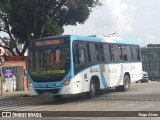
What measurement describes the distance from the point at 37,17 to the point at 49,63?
19309mm

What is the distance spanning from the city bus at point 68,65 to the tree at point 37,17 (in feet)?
51.3

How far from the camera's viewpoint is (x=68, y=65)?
1859cm

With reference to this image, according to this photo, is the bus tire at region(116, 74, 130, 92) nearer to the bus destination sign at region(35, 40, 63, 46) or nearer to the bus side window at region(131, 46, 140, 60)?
the bus side window at region(131, 46, 140, 60)

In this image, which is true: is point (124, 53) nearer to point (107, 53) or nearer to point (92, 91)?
point (107, 53)

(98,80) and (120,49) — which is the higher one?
(120,49)

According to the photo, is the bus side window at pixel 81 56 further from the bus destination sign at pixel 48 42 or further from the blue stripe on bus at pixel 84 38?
the bus destination sign at pixel 48 42

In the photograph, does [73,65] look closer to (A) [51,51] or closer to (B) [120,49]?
(A) [51,51]

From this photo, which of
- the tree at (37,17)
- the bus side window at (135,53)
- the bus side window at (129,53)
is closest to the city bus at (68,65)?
the bus side window at (129,53)

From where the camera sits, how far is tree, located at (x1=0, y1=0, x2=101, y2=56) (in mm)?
36531

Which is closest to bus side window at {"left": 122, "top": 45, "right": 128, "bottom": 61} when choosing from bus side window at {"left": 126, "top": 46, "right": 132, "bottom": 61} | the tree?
bus side window at {"left": 126, "top": 46, "right": 132, "bottom": 61}

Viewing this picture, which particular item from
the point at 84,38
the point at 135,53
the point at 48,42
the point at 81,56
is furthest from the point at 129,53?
the point at 48,42

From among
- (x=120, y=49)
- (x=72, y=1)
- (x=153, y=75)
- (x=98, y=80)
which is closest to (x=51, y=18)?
(x=72, y=1)

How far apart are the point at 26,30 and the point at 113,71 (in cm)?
1782

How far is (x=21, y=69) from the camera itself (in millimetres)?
29797
